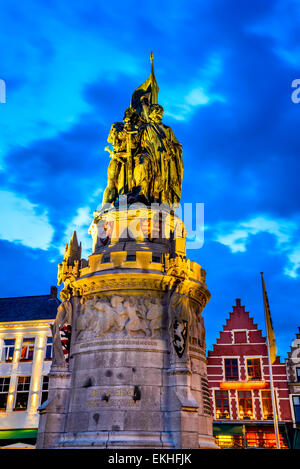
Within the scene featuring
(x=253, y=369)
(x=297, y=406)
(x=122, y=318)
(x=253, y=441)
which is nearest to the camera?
(x=122, y=318)

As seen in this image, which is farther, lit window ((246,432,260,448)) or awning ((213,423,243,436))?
awning ((213,423,243,436))

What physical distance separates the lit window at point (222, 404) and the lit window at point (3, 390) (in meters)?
19.0

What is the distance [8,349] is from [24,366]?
2560 millimetres

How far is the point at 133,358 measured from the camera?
18500 mm

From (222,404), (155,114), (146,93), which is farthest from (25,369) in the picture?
(146,93)

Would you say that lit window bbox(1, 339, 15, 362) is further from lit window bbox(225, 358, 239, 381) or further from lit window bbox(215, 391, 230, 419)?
lit window bbox(225, 358, 239, 381)

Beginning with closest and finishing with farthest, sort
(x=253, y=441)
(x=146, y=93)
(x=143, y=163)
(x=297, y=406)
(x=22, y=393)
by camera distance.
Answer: (x=143, y=163), (x=146, y=93), (x=253, y=441), (x=22, y=393), (x=297, y=406)

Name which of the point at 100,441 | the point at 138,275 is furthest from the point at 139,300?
the point at 100,441

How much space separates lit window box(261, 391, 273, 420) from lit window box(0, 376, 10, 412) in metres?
22.9

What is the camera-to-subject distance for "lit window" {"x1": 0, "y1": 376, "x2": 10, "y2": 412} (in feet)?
129

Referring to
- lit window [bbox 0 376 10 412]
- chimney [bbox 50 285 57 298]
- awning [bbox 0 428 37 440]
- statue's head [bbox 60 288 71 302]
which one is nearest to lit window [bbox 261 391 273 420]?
awning [bbox 0 428 37 440]

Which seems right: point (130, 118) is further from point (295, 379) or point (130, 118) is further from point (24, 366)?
point (295, 379)
